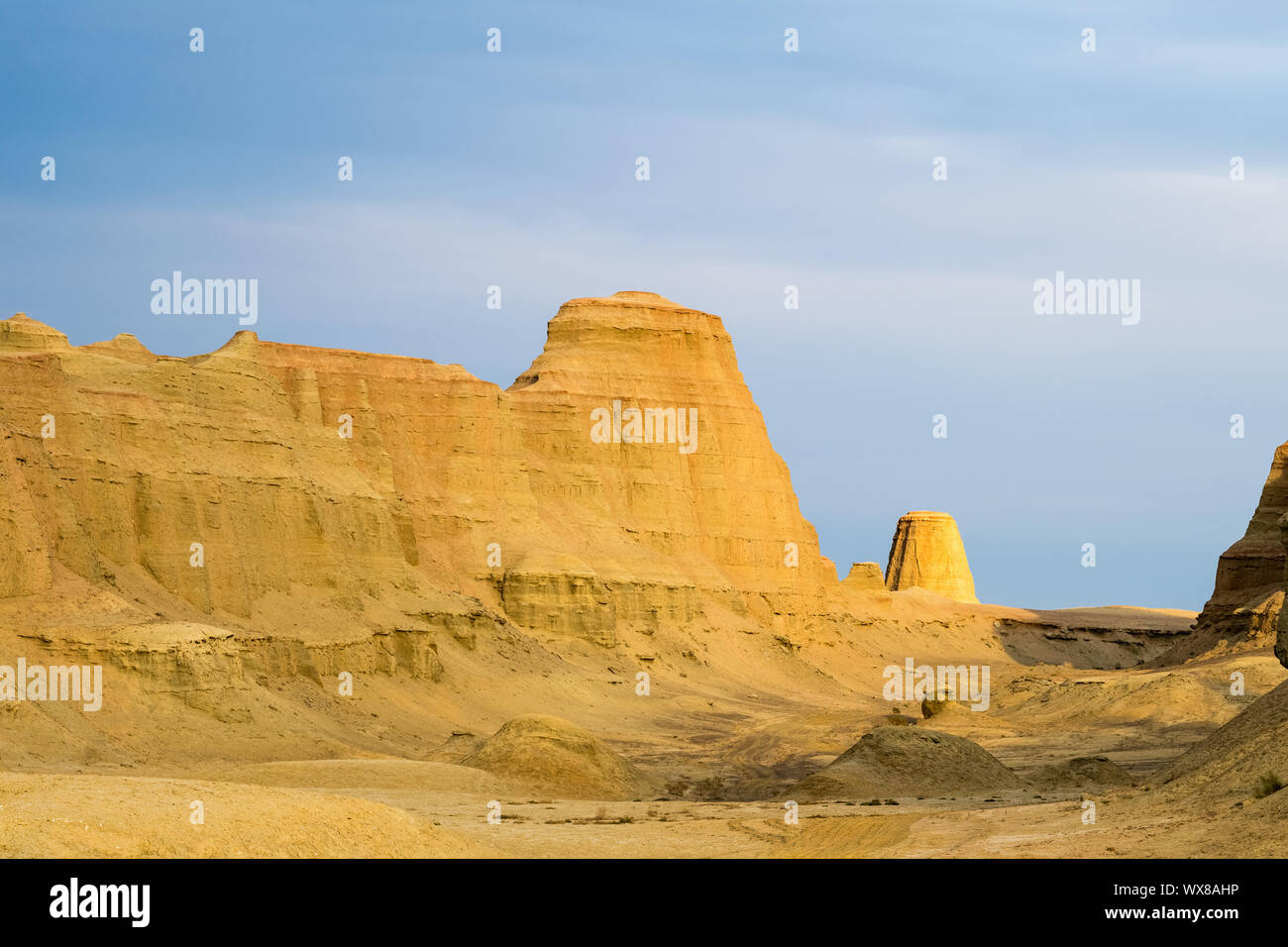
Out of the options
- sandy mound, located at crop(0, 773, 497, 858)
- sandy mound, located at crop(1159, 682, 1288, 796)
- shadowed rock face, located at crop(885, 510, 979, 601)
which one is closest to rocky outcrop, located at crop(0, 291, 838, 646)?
sandy mound, located at crop(0, 773, 497, 858)

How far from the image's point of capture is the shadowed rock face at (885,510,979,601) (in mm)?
157500

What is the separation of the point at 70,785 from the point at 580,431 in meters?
69.8

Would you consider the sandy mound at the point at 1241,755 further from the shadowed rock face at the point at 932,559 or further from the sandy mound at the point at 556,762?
the shadowed rock face at the point at 932,559

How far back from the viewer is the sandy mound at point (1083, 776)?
1478 inches

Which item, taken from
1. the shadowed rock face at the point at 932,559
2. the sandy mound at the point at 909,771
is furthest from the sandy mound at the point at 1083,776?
the shadowed rock face at the point at 932,559

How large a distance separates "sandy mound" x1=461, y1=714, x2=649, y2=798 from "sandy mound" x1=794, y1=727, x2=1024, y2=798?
5.38m

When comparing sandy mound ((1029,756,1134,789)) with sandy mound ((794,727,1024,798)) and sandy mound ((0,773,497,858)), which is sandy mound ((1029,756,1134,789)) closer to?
sandy mound ((794,727,1024,798))

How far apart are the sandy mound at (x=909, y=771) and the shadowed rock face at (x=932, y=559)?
118 m

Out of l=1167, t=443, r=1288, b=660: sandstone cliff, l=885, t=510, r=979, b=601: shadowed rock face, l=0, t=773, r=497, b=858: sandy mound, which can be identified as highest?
l=885, t=510, r=979, b=601: shadowed rock face

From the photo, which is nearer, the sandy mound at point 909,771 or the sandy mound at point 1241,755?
the sandy mound at point 1241,755

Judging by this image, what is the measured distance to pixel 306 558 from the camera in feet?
210

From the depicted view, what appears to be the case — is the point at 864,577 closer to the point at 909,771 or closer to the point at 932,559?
the point at 932,559
